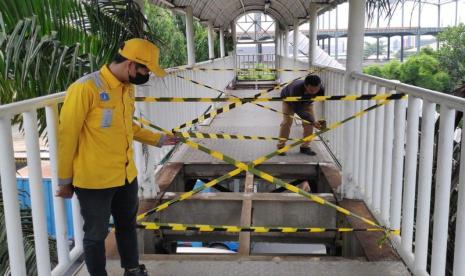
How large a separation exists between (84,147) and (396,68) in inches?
1061

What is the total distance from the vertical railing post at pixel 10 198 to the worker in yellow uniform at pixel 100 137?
10.8 inches

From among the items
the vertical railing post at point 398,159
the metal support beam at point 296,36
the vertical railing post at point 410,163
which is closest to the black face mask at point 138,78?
the vertical railing post at point 410,163

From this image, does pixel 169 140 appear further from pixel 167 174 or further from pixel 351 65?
pixel 167 174

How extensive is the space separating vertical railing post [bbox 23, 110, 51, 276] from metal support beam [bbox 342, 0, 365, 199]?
10.4 ft

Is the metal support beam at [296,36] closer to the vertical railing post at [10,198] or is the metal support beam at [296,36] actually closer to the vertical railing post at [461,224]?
the vertical railing post at [461,224]

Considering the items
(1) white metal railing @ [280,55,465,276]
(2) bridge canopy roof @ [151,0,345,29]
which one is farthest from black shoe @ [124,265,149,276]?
(2) bridge canopy roof @ [151,0,345,29]

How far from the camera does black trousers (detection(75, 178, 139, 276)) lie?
279cm

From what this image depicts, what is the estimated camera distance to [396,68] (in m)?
27.2

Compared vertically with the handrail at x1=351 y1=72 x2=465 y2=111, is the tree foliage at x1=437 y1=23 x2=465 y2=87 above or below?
above

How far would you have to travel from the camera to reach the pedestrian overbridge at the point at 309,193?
2.75 meters

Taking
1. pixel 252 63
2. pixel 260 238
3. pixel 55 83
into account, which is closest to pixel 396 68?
pixel 252 63

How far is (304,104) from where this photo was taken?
7.16 metres

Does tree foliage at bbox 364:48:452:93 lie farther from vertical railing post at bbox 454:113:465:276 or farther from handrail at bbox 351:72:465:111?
vertical railing post at bbox 454:113:465:276

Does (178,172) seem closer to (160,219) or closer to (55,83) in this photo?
(160,219)
